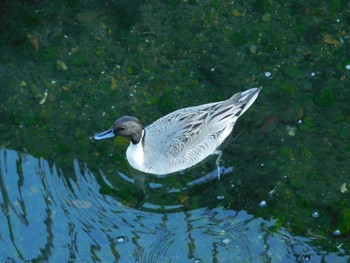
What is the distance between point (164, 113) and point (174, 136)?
2.38ft

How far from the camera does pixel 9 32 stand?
10.0 m

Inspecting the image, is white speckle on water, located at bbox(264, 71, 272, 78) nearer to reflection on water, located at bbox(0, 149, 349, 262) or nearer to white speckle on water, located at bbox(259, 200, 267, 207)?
white speckle on water, located at bbox(259, 200, 267, 207)

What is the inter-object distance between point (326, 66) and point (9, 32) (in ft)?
13.2

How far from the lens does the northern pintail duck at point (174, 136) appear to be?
8.47m

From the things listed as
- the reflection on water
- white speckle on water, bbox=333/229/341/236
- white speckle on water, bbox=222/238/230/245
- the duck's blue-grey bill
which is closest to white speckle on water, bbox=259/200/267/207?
the reflection on water

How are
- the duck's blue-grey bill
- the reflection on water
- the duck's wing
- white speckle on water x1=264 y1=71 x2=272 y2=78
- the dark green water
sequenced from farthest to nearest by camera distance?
white speckle on water x1=264 y1=71 x2=272 y2=78, the duck's wing, the duck's blue-grey bill, the dark green water, the reflection on water

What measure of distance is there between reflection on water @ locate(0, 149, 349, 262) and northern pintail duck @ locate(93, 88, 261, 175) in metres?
0.55

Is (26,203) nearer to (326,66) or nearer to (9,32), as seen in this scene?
(9,32)

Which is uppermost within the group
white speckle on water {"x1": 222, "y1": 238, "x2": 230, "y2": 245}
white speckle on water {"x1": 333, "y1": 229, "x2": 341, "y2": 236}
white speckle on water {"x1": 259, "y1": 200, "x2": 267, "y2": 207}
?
white speckle on water {"x1": 259, "y1": 200, "x2": 267, "y2": 207}

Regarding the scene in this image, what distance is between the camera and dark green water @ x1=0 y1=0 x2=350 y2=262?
324 inches

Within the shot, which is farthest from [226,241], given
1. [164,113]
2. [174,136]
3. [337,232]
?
[164,113]

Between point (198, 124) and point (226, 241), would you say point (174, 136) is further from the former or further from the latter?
point (226, 241)

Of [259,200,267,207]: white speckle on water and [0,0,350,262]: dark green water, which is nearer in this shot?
[0,0,350,262]: dark green water

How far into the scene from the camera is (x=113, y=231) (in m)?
8.28
